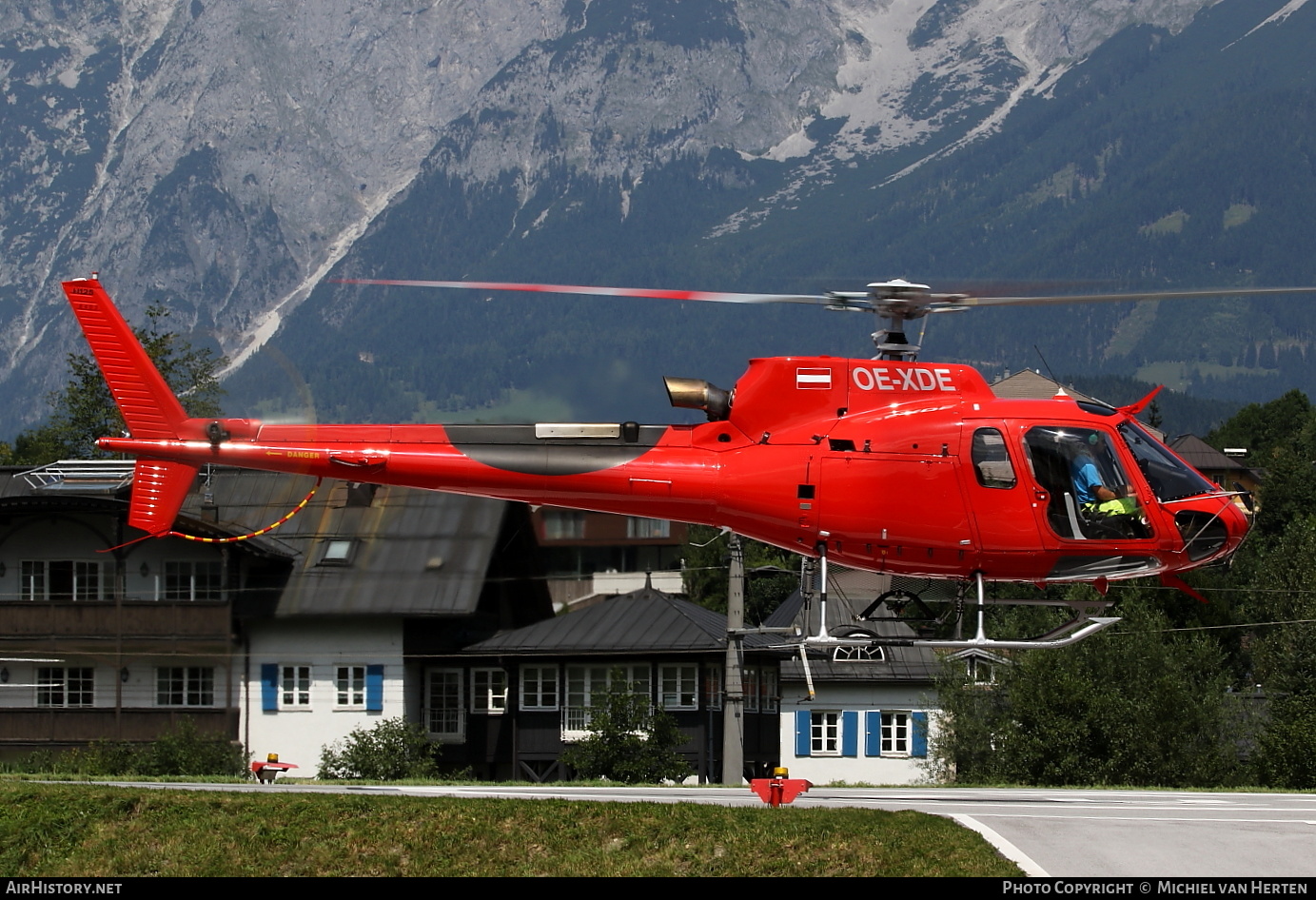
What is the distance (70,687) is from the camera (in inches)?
2079

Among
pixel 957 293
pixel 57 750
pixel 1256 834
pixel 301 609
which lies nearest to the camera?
pixel 1256 834

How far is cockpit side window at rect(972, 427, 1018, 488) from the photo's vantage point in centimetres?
2345

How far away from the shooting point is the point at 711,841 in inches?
770

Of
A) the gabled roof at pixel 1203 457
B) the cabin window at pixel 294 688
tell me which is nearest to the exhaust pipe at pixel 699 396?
the cabin window at pixel 294 688

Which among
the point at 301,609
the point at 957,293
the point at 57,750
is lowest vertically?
the point at 57,750

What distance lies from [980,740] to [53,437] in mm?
53709

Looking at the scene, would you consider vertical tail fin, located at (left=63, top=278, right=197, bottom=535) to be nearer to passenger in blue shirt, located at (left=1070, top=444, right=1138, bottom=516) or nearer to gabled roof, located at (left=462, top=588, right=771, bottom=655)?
passenger in blue shirt, located at (left=1070, top=444, right=1138, bottom=516)

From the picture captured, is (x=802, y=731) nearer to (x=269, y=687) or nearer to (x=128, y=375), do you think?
(x=269, y=687)

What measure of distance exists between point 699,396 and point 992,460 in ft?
14.1

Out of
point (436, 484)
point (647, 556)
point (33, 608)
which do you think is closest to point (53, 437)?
point (33, 608)

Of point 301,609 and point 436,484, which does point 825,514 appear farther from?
point 301,609

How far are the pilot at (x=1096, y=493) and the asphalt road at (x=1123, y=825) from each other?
4.17m

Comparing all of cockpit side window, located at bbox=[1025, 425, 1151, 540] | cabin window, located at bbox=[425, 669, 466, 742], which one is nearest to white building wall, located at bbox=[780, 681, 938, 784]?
cabin window, located at bbox=[425, 669, 466, 742]

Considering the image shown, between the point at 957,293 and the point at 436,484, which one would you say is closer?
the point at 957,293
